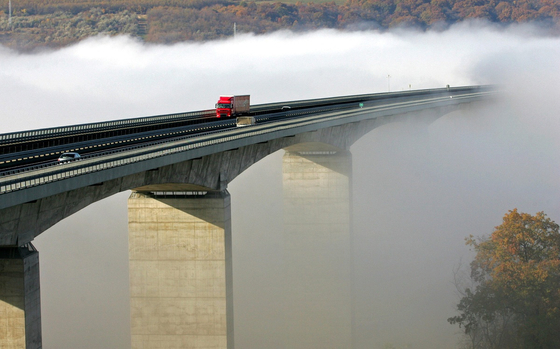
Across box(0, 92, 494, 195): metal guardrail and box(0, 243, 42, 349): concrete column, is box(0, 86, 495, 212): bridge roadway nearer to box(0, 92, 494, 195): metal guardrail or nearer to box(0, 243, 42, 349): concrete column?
box(0, 92, 494, 195): metal guardrail

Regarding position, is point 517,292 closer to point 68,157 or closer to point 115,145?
point 115,145

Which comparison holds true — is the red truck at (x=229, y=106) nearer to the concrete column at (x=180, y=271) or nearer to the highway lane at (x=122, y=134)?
the highway lane at (x=122, y=134)

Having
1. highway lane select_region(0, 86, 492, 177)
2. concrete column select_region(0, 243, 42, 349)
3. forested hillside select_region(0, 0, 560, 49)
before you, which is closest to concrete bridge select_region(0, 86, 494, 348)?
concrete column select_region(0, 243, 42, 349)

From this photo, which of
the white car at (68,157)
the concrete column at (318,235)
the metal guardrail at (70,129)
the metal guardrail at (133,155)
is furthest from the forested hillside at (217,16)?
the white car at (68,157)

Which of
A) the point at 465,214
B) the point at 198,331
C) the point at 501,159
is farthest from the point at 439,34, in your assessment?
the point at 198,331

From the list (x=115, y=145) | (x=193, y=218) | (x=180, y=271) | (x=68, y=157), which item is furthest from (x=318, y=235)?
(x=68, y=157)

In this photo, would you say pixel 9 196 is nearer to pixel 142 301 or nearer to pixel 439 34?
pixel 142 301
